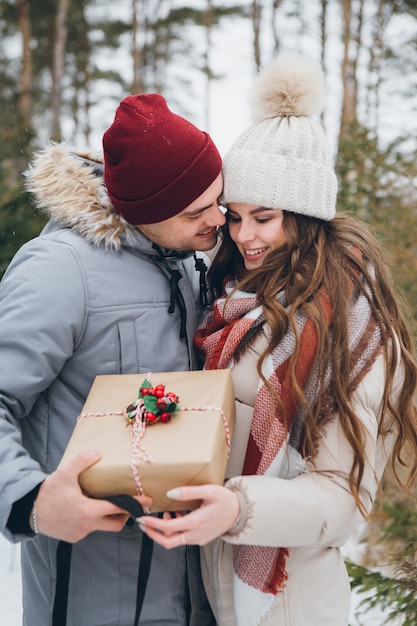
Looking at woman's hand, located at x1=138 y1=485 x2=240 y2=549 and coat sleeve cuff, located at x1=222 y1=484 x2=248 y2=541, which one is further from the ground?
woman's hand, located at x1=138 y1=485 x2=240 y2=549

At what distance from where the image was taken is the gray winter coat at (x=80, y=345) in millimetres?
1897

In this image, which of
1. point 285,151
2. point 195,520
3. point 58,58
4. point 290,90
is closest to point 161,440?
point 195,520

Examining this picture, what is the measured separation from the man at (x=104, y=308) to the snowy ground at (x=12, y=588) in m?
2.39

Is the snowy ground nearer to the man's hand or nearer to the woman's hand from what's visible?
the woman's hand

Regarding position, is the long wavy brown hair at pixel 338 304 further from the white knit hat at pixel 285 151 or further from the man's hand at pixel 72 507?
the man's hand at pixel 72 507

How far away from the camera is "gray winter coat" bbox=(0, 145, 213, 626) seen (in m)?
1.90

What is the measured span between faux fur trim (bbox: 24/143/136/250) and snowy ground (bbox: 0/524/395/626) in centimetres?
300

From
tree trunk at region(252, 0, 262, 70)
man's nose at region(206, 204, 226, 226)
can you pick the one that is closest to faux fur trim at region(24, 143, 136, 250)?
man's nose at region(206, 204, 226, 226)

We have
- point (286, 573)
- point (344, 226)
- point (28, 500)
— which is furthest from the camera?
point (344, 226)

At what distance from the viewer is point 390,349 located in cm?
210

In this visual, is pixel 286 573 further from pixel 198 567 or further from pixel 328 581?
pixel 198 567

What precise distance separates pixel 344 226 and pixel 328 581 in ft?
4.01

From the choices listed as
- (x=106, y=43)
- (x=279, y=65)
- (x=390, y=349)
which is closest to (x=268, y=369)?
(x=390, y=349)

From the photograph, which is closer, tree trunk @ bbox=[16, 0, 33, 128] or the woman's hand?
the woman's hand
